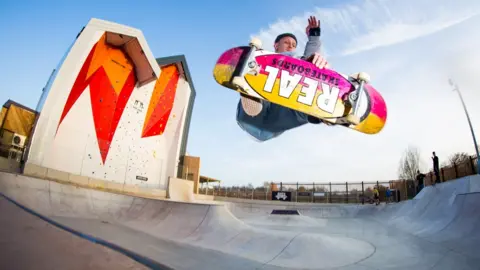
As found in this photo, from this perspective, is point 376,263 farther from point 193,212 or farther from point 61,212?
point 61,212

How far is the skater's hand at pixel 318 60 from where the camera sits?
6.34m

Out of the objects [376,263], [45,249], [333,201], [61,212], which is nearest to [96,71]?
[61,212]

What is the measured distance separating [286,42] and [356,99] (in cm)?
234

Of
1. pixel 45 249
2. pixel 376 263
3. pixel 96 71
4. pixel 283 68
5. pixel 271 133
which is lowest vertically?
pixel 376 263

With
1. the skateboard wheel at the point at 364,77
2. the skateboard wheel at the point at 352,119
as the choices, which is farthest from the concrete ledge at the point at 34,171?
the skateboard wheel at the point at 364,77

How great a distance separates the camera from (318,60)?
20.9ft

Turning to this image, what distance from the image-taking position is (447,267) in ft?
16.1

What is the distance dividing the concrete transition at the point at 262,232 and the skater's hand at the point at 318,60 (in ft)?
14.0

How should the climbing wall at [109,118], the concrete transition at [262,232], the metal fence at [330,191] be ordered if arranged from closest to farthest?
the concrete transition at [262,232] < the climbing wall at [109,118] < the metal fence at [330,191]

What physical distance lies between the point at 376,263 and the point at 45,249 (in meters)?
5.66

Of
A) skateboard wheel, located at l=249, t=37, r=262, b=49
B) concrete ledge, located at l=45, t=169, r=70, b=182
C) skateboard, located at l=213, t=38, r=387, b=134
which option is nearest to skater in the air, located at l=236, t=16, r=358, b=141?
skateboard, located at l=213, t=38, r=387, b=134

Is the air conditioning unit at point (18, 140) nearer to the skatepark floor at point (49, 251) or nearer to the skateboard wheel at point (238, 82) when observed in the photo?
the skatepark floor at point (49, 251)

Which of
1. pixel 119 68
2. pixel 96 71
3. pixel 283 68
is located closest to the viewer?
pixel 283 68

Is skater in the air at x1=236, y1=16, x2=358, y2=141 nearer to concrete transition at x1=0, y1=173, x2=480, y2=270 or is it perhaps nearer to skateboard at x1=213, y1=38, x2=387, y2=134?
skateboard at x1=213, y1=38, x2=387, y2=134
